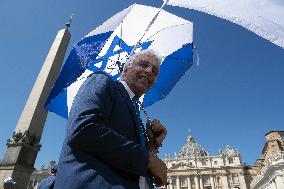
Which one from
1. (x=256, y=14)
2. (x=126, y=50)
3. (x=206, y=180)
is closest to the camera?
(x=256, y=14)

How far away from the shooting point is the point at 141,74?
2170mm

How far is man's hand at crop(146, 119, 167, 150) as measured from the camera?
2.23 metres

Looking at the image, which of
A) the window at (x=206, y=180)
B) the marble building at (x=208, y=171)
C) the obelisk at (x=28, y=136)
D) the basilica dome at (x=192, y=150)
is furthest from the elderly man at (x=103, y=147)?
the basilica dome at (x=192, y=150)

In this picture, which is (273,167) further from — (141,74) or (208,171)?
(141,74)

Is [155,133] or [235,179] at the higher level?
[235,179]

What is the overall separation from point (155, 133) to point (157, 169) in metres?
0.59

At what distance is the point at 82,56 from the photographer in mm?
4688

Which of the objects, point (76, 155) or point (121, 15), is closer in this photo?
point (76, 155)

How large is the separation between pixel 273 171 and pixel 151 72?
3511 centimetres

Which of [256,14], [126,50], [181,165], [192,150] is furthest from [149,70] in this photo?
[192,150]

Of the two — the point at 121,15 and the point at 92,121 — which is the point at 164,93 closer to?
the point at 121,15

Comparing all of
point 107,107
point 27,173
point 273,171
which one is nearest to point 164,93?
point 107,107

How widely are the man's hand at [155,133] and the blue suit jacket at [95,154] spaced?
0.59 m

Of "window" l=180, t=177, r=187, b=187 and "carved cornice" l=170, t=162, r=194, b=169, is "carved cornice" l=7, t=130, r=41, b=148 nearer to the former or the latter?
"window" l=180, t=177, r=187, b=187
